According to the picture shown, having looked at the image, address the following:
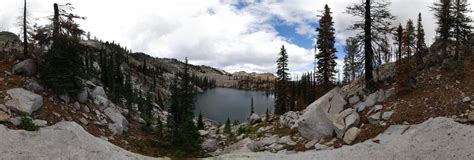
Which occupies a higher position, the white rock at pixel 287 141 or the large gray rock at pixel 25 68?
the large gray rock at pixel 25 68

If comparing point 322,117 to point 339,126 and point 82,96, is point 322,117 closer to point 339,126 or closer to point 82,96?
point 339,126

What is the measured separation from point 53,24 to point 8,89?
702cm

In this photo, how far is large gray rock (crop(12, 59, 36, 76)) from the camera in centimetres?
2539

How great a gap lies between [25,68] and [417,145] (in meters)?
26.4

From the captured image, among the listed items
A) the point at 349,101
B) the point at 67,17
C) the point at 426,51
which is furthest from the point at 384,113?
the point at 67,17

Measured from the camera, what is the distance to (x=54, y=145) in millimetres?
18188

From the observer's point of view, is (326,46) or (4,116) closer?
(4,116)

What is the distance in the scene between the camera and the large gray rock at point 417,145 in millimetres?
16234

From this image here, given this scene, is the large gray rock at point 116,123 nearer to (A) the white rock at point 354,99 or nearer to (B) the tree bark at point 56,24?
(B) the tree bark at point 56,24

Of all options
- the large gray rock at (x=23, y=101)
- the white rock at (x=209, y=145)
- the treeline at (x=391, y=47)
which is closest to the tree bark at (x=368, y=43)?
the treeline at (x=391, y=47)

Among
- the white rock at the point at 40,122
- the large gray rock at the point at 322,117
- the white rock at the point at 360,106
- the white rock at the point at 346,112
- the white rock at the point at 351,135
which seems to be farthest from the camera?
the white rock at the point at 360,106

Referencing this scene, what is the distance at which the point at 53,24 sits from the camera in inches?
1083

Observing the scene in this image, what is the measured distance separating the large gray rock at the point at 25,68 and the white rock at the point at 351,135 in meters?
22.8

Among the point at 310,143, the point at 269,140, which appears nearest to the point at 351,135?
the point at 310,143
